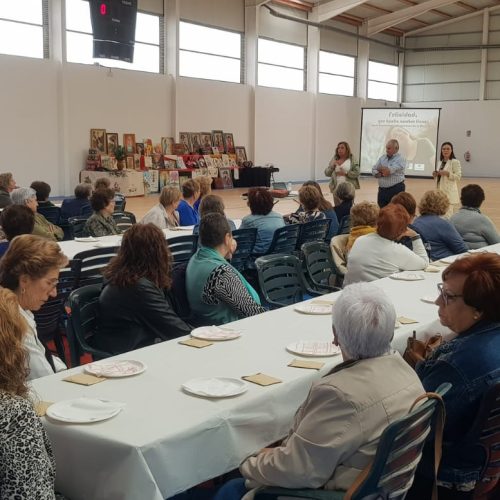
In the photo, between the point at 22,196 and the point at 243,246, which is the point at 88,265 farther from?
the point at 22,196

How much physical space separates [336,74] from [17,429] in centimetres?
2480

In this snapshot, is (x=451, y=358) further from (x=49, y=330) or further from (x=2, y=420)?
(x=49, y=330)

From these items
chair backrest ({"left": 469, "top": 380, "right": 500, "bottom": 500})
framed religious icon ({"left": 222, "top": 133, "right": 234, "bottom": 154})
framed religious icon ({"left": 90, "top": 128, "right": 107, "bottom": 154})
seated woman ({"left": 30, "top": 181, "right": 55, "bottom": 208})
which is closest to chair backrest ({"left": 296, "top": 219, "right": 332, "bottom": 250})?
seated woman ({"left": 30, "top": 181, "right": 55, "bottom": 208})

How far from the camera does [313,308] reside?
154 inches

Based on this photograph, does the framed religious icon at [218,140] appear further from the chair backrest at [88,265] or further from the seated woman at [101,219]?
the chair backrest at [88,265]

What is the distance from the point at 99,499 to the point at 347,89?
24993mm

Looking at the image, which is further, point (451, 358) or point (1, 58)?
point (1, 58)

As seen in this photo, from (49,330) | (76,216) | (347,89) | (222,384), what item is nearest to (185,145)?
(347,89)

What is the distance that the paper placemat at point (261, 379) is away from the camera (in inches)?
105

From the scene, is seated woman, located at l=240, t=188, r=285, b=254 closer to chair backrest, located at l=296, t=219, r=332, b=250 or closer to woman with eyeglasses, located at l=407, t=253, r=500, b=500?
chair backrest, located at l=296, t=219, r=332, b=250

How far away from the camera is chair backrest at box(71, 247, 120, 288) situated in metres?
5.17

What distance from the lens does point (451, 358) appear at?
8.00 ft

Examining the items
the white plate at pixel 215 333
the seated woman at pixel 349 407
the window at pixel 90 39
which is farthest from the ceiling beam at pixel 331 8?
the seated woman at pixel 349 407

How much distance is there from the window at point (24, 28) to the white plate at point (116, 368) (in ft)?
46.4
